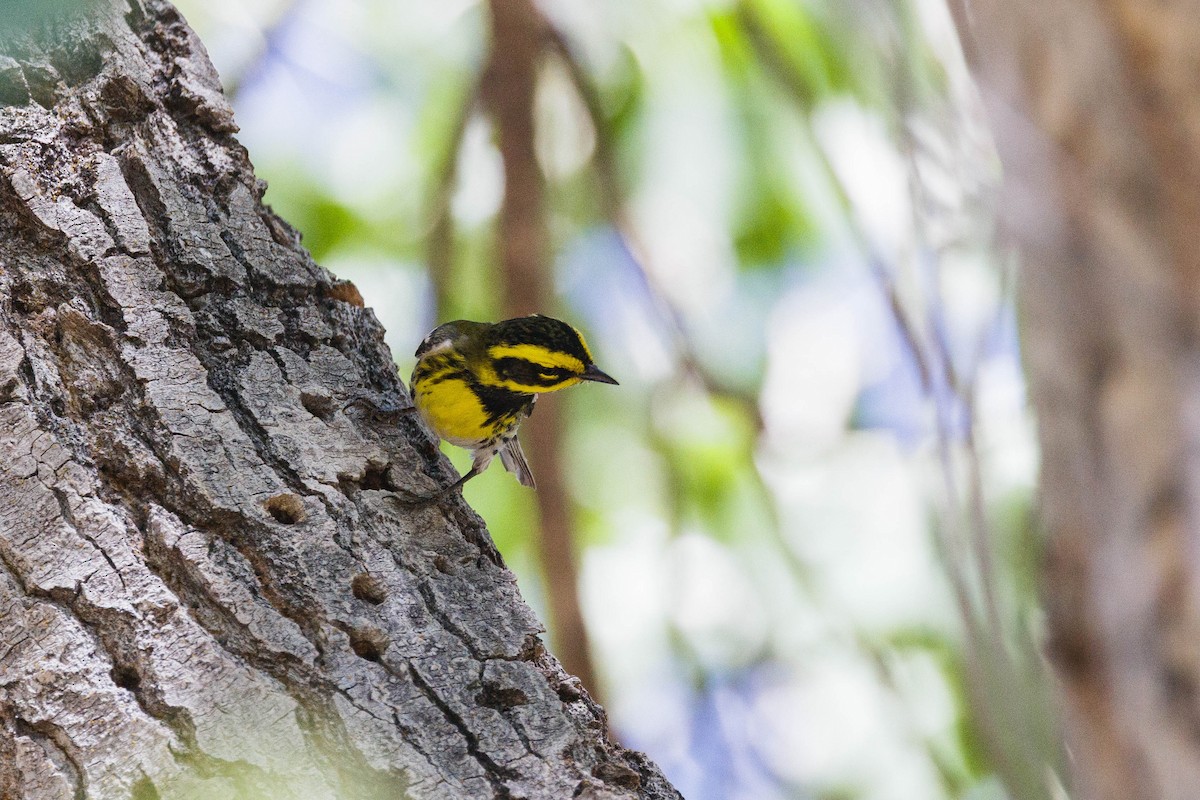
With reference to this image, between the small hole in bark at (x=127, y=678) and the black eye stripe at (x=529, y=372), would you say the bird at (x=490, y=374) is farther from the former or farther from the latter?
the small hole in bark at (x=127, y=678)

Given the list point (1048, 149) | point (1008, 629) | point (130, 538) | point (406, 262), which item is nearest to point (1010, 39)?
point (1048, 149)

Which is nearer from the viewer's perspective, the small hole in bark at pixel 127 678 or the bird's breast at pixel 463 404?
the small hole in bark at pixel 127 678

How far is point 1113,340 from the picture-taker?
191 cm

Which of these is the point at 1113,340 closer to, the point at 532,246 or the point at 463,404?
the point at 463,404

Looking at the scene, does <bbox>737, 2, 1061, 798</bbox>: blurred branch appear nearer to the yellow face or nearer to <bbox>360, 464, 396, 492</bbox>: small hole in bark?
<bbox>360, 464, 396, 492</bbox>: small hole in bark

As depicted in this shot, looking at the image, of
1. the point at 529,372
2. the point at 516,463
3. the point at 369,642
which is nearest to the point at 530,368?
the point at 529,372

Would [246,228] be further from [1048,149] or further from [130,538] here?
[1048,149]

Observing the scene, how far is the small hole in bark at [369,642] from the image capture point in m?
1.98

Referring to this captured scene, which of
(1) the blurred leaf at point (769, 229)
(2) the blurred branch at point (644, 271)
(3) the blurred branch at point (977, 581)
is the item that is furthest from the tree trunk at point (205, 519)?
(1) the blurred leaf at point (769, 229)

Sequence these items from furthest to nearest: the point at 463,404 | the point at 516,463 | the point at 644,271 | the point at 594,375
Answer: the point at 644,271
the point at 516,463
the point at 463,404
the point at 594,375

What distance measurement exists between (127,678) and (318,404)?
2.21ft

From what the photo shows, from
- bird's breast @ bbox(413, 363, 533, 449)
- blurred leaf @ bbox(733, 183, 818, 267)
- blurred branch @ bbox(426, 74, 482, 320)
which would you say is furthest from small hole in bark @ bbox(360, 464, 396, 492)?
blurred leaf @ bbox(733, 183, 818, 267)

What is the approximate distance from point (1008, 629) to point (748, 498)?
293 cm

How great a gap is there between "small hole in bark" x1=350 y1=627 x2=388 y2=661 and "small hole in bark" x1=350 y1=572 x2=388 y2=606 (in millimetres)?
88
